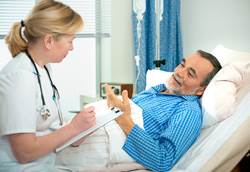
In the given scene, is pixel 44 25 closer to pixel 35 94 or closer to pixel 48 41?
pixel 48 41

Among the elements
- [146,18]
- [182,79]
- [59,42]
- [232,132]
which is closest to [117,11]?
[146,18]

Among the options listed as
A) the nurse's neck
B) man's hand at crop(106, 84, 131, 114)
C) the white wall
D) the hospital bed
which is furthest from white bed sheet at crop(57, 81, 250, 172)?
the white wall

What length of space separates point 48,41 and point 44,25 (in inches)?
2.7

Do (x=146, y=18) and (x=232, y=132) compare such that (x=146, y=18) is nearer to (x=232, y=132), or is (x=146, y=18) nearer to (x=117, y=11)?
(x=117, y=11)

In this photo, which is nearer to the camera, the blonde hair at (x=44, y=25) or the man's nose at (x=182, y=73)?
the blonde hair at (x=44, y=25)

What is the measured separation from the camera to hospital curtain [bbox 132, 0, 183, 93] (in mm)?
2891

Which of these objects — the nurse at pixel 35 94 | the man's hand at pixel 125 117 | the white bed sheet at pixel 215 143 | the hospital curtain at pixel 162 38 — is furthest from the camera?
the hospital curtain at pixel 162 38

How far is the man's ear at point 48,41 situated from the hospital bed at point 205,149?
0.50 m

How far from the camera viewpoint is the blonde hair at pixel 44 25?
1.33 metres

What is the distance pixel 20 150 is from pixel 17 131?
8 centimetres

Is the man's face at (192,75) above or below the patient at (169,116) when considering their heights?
above

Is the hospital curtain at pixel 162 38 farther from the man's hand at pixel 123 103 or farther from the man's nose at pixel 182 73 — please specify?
the man's hand at pixel 123 103

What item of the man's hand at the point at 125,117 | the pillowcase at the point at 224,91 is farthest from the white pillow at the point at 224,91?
the man's hand at the point at 125,117

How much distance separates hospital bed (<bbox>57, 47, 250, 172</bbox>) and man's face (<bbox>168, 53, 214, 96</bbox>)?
7.6 inches
